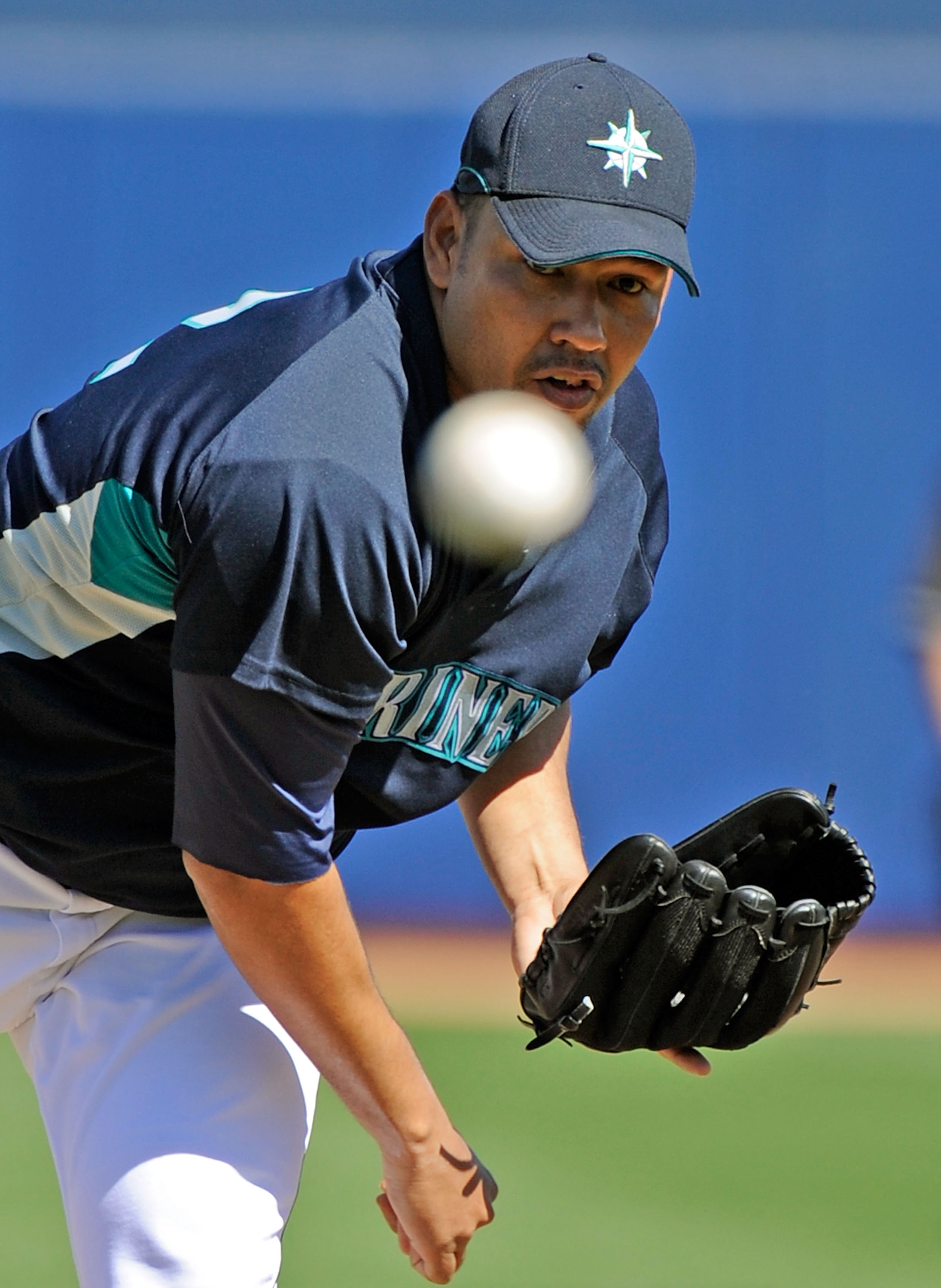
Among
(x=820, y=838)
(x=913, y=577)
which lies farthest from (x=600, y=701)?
(x=913, y=577)

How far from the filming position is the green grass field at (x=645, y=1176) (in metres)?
2.92

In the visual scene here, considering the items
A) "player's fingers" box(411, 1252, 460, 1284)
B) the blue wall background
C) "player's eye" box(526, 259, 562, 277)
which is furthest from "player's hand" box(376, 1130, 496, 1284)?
the blue wall background

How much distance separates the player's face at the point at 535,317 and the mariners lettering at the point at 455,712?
330 mm

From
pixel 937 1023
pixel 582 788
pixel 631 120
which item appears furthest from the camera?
pixel 582 788

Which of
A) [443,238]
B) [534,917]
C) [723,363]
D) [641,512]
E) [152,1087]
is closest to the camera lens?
[443,238]

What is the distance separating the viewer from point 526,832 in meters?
2.13

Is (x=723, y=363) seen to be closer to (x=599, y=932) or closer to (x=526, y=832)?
(x=526, y=832)

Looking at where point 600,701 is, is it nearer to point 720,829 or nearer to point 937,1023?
point 937,1023

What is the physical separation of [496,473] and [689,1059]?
2.89 ft

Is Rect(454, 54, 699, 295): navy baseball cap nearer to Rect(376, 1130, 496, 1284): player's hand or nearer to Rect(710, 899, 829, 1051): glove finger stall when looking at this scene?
Rect(710, 899, 829, 1051): glove finger stall

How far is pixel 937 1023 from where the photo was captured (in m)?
4.92

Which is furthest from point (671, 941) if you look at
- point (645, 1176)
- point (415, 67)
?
point (415, 67)

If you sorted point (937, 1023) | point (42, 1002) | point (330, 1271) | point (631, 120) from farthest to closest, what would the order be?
point (937, 1023)
point (330, 1271)
point (42, 1002)
point (631, 120)

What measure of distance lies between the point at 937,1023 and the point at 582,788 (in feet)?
4.70
